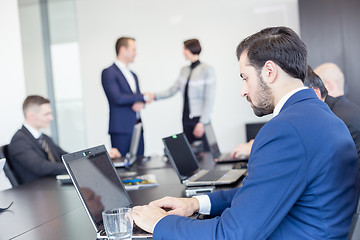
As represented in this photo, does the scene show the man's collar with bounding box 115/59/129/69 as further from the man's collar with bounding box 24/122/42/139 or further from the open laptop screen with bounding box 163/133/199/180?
the open laptop screen with bounding box 163/133/199/180

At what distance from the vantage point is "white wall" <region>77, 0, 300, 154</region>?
6.76m

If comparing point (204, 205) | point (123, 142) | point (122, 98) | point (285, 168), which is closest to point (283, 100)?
point (285, 168)

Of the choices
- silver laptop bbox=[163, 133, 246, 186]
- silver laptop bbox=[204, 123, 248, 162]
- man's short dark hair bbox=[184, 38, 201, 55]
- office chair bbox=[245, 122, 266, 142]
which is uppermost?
man's short dark hair bbox=[184, 38, 201, 55]

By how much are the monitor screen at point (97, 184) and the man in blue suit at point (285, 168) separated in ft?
0.74

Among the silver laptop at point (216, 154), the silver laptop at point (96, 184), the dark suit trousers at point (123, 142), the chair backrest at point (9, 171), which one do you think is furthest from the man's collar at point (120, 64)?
the silver laptop at point (96, 184)

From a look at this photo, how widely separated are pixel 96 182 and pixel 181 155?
0.96m

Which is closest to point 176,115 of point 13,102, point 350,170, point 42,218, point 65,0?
point 65,0

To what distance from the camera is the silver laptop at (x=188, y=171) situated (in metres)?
2.39

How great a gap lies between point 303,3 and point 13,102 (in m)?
3.61

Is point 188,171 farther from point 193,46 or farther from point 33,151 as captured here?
point 193,46

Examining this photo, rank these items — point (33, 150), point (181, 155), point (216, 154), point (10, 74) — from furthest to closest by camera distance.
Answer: point (10, 74) < point (216, 154) < point (33, 150) < point (181, 155)

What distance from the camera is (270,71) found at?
4.72ft

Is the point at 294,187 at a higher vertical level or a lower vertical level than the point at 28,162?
higher

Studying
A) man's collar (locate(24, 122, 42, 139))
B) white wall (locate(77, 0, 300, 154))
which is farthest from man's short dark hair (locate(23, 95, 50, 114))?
white wall (locate(77, 0, 300, 154))
